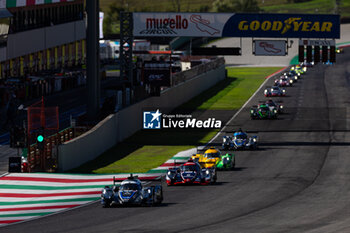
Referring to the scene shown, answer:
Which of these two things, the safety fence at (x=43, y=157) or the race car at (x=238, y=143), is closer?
the safety fence at (x=43, y=157)

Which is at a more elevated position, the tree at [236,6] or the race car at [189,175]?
the tree at [236,6]

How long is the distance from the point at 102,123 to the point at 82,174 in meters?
9.05

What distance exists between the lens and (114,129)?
50.2 meters

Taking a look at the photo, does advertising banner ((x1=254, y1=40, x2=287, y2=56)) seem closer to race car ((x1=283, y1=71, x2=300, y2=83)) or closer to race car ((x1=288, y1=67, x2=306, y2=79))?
race car ((x1=283, y1=71, x2=300, y2=83))

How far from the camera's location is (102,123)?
154ft

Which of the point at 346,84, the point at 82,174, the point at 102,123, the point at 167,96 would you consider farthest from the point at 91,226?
the point at 346,84

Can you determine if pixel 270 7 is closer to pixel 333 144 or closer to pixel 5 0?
pixel 5 0

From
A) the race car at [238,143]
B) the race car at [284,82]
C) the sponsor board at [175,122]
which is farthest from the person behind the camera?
the race car at [284,82]

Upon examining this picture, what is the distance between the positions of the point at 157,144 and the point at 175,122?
42.8 feet

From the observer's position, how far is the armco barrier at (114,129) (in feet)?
131

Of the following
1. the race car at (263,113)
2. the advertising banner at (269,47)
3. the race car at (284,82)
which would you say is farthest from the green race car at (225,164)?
the race car at (284,82)

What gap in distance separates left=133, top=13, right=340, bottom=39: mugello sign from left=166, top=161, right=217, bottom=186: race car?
21.9m

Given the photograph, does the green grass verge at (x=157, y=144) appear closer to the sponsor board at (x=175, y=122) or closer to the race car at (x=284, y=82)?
the sponsor board at (x=175, y=122)

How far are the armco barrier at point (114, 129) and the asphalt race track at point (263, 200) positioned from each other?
5.94 m
